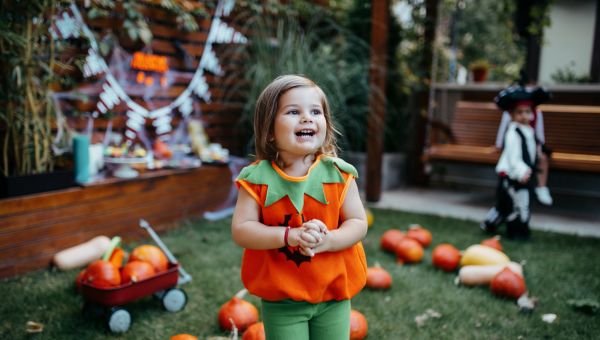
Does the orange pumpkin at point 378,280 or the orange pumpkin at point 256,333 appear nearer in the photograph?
the orange pumpkin at point 256,333

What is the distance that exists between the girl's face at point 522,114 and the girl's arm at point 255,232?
10.9ft

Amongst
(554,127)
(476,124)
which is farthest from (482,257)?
(476,124)

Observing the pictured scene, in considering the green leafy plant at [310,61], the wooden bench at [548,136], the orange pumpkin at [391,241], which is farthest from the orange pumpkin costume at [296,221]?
the wooden bench at [548,136]

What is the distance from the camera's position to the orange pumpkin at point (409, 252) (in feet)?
11.9

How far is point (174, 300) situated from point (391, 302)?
1191 mm

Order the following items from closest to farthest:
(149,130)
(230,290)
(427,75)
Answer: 1. (230,290)
2. (149,130)
3. (427,75)

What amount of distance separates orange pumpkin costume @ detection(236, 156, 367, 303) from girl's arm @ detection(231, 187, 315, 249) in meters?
0.03

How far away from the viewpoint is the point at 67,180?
353 centimetres

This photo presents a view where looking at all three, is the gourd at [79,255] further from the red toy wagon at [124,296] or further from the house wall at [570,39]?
the house wall at [570,39]

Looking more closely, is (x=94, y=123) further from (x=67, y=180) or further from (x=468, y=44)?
(x=468, y=44)

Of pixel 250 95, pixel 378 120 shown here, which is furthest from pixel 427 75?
pixel 250 95

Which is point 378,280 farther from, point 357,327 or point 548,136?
point 548,136

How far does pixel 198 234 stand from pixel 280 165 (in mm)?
2669

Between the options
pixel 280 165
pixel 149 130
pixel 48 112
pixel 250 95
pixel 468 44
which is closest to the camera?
pixel 280 165
